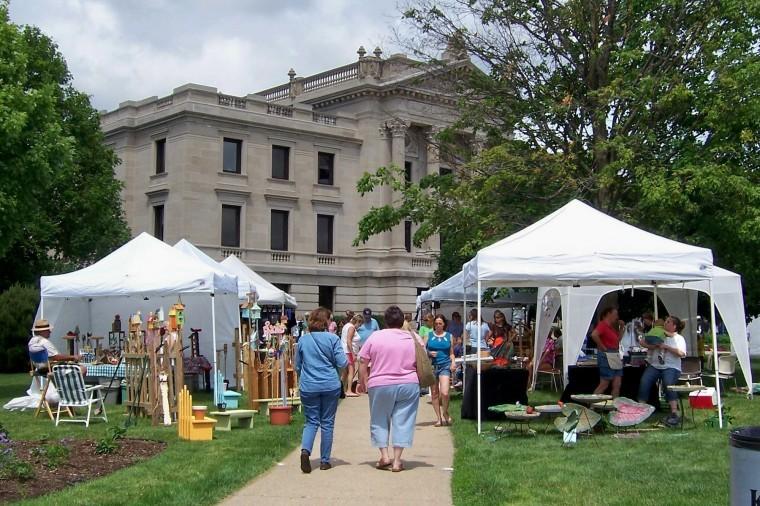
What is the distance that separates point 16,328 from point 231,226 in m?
18.0

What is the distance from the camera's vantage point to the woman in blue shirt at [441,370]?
13758mm

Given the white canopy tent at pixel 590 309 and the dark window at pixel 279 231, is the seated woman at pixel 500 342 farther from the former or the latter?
the dark window at pixel 279 231

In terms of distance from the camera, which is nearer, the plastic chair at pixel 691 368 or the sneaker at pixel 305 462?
the sneaker at pixel 305 462

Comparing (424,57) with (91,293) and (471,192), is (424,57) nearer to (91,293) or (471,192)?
(471,192)

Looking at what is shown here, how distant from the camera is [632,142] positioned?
20.4 metres

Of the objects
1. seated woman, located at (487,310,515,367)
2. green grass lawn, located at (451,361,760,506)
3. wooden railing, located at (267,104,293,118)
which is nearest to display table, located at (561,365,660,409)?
green grass lawn, located at (451,361,760,506)

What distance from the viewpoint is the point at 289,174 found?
50.0 metres

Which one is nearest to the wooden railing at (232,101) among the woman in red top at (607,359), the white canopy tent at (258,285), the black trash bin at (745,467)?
the white canopy tent at (258,285)

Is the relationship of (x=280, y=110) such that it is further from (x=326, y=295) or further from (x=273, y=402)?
(x=273, y=402)

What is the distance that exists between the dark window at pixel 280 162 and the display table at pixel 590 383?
1416 inches

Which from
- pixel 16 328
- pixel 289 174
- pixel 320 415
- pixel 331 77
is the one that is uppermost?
pixel 331 77

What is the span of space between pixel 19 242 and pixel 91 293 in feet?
57.7

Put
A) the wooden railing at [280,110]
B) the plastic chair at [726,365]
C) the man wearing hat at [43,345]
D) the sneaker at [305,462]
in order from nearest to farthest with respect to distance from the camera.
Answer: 1. the sneaker at [305,462]
2. the man wearing hat at [43,345]
3. the plastic chair at [726,365]
4. the wooden railing at [280,110]

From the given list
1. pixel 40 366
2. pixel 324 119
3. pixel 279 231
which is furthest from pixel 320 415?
pixel 324 119
